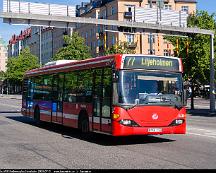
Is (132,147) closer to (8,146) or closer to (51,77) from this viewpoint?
(8,146)

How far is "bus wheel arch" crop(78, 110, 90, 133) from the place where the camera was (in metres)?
15.3

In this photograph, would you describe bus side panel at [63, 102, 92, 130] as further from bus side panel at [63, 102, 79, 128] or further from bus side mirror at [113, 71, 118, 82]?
bus side mirror at [113, 71, 118, 82]

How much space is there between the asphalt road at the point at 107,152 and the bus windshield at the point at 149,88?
1313 millimetres

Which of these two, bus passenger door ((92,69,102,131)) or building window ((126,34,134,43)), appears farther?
building window ((126,34,134,43))

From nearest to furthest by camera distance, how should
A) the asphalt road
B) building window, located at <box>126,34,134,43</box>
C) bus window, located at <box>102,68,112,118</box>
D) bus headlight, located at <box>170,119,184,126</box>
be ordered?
the asphalt road < bus window, located at <box>102,68,112,118</box> < bus headlight, located at <box>170,119,184,126</box> < building window, located at <box>126,34,134,43</box>

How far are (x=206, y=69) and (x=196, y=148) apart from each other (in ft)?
89.3

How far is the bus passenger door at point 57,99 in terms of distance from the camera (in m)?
18.0

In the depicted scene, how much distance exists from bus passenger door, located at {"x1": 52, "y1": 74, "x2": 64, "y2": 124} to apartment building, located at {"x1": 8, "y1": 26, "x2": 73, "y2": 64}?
8343 centimetres

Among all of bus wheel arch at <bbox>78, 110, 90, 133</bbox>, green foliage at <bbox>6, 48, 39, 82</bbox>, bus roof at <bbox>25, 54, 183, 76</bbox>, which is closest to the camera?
bus roof at <bbox>25, 54, 183, 76</bbox>

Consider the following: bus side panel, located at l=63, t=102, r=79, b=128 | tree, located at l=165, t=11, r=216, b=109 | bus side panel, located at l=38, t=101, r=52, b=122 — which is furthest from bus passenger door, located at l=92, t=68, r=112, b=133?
tree, located at l=165, t=11, r=216, b=109

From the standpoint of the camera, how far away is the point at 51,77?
19.6 metres

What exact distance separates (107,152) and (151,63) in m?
3.37

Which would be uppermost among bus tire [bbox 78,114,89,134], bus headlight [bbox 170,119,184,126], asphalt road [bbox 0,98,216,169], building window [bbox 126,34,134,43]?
building window [bbox 126,34,134,43]

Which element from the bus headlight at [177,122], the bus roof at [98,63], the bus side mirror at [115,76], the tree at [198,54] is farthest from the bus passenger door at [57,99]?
the tree at [198,54]
